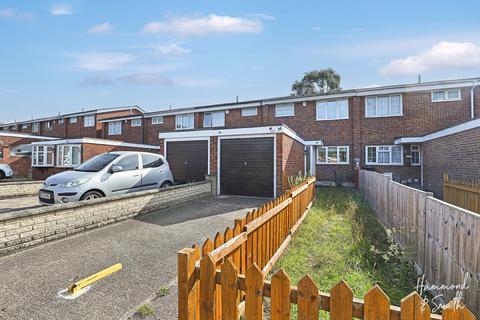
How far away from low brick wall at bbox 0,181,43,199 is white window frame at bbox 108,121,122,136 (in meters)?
13.8

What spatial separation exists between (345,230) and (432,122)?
13.8 m

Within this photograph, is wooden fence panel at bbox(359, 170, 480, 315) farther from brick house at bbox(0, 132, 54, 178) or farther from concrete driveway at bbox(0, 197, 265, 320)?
brick house at bbox(0, 132, 54, 178)

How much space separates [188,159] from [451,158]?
437 inches

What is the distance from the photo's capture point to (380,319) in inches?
64.4

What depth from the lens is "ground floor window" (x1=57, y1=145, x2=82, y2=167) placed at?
17.7 meters

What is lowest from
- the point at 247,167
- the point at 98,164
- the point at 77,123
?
the point at 247,167

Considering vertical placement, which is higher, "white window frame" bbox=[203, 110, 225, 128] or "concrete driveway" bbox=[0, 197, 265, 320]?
"white window frame" bbox=[203, 110, 225, 128]

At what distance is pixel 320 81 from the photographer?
3909 centimetres

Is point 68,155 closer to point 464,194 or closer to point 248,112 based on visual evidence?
point 248,112

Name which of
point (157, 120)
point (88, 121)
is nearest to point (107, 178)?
point (157, 120)

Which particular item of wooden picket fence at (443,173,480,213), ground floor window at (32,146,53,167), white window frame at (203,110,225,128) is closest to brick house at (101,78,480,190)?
white window frame at (203,110,225,128)

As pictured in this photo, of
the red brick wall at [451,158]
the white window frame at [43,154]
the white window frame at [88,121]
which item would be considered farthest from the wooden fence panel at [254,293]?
the white window frame at [88,121]

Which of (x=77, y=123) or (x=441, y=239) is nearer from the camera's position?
(x=441, y=239)

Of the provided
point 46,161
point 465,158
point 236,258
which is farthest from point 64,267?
point 46,161
